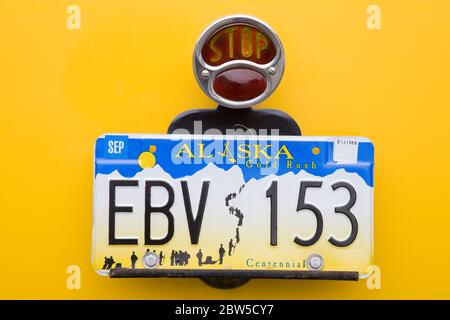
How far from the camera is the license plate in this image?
1.31 m

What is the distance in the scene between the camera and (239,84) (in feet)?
4.35

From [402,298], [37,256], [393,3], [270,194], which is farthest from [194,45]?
[402,298]

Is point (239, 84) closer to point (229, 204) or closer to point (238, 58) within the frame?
point (238, 58)

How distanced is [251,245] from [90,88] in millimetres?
524

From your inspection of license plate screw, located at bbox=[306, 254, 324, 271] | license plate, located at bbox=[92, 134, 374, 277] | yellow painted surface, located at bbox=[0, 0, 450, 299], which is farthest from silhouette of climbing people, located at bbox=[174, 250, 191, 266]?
license plate screw, located at bbox=[306, 254, 324, 271]

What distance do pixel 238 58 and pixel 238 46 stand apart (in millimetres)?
25

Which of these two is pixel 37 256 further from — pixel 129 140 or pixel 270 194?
pixel 270 194

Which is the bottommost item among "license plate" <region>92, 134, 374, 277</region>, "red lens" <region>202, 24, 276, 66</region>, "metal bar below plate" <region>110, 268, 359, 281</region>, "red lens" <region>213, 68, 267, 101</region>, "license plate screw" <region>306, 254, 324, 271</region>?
"metal bar below plate" <region>110, 268, 359, 281</region>

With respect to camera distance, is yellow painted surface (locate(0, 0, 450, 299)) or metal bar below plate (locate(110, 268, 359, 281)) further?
yellow painted surface (locate(0, 0, 450, 299))

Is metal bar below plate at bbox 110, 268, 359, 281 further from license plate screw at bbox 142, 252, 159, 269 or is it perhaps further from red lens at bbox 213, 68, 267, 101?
red lens at bbox 213, 68, 267, 101

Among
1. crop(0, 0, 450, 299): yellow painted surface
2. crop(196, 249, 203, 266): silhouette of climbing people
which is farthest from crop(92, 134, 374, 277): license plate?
crop(0, 0, 450, 299): yellow painted surface

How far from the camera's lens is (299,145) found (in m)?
1.33

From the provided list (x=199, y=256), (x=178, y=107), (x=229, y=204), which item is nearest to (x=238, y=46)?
(x=178, y=107)

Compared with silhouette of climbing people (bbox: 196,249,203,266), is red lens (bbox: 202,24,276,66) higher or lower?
higher
